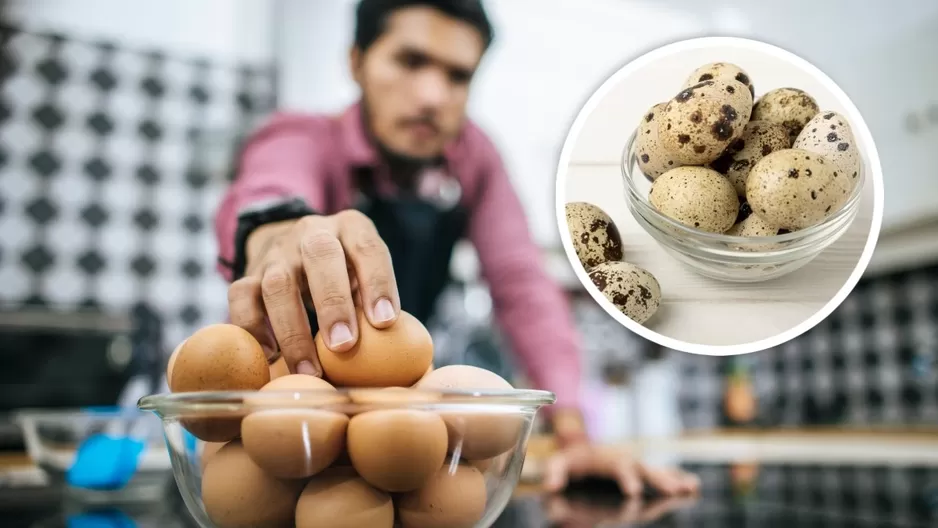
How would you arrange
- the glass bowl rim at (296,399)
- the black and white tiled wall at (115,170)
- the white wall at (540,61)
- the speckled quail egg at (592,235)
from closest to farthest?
the glass bowl rim at (296,399)
the speckled quail egg at (592,235)
the black and white tiled wall at (115,170)
the white wall at (540,61)

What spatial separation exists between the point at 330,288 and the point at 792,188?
223mm

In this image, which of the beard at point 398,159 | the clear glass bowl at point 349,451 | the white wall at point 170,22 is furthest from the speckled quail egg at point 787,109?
the white wall at point 170,22

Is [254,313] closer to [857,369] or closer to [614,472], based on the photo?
[614,472]

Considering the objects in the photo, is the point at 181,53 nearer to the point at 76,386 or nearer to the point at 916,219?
the point at 76,386

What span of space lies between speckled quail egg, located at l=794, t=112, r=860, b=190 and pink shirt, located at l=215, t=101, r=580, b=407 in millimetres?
340

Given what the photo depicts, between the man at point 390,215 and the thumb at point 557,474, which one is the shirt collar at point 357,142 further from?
the thumb at point 557,474

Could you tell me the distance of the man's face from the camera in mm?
746

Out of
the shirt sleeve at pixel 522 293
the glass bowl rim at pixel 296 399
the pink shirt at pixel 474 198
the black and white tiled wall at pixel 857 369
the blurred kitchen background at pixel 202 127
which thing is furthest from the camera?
the black and white tiled wall at pixel 857 369

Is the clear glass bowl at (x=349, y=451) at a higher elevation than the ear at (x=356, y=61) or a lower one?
lower

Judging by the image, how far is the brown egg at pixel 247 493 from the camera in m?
0.30

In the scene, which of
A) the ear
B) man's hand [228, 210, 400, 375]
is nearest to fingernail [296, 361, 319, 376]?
man's hand [228, 210, 400, 375]

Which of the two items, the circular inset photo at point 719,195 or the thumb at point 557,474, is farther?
the thumb at point 557,474

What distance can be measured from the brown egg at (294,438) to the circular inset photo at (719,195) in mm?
166

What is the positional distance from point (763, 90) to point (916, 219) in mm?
2091
